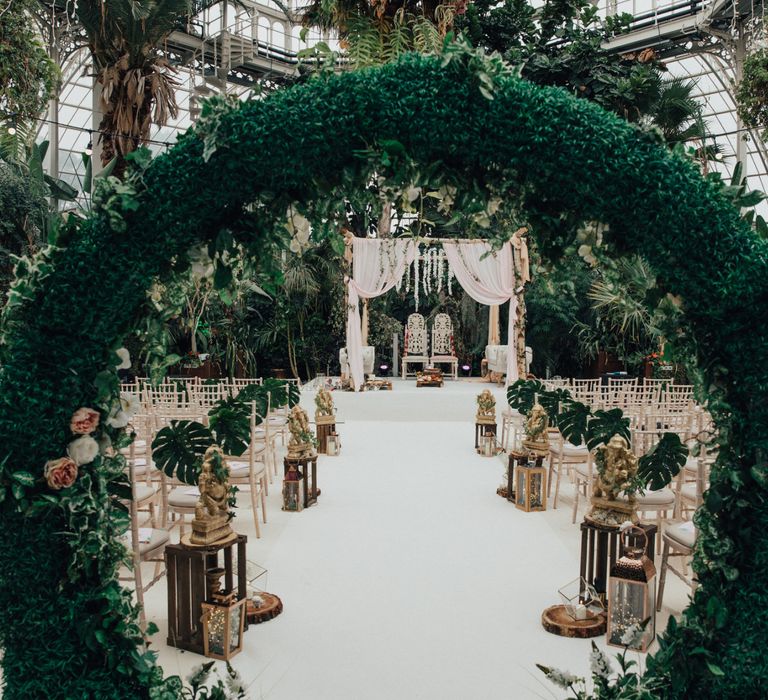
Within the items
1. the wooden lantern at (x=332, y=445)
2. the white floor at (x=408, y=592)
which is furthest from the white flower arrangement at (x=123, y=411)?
the wooden lantern at (x=332, y=445)

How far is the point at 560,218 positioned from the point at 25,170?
900 centimetres

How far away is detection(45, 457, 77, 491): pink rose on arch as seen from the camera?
1966 millimetres

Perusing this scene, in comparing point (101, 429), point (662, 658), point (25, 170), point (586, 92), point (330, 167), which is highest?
point (586, 92)

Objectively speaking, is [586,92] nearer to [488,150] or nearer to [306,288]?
[306,288]

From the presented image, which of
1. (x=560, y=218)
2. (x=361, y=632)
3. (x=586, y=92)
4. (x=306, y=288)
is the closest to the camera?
(x=560, y=218)

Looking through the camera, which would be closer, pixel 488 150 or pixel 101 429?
pixel 488 150

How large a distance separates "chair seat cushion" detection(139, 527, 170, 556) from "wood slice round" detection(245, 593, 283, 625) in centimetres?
54

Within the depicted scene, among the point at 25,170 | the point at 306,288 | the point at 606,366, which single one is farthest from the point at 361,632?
the point at 606,366

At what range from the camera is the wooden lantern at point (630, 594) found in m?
2.96

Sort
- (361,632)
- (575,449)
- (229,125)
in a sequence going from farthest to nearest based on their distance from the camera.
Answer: (575,449), (361,632), (229,125)

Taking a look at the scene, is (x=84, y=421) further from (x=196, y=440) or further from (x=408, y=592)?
(x=408, y=592)

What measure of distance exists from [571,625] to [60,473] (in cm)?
239

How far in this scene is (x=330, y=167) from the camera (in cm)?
197

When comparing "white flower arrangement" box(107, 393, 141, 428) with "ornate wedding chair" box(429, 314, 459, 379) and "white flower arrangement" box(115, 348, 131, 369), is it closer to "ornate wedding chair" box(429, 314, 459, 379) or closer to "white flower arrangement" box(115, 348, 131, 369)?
"white flower arrangement" box(115, 348, 131, 369)
